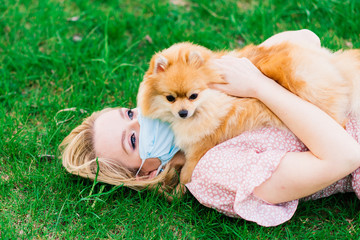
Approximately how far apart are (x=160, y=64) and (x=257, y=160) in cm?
84

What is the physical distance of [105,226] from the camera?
2672 millimetres

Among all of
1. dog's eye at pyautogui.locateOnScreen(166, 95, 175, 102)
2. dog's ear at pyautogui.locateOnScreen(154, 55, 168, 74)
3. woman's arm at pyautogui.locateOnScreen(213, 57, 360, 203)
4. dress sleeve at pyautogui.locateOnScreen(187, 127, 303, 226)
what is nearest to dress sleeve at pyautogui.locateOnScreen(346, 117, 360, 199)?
woman's arm at pyautogui.locateOnScreen(213, 57, 360, 203)

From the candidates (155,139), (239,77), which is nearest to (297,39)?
(239,77)

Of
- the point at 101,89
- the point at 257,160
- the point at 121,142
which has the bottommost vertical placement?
the point at 101,89

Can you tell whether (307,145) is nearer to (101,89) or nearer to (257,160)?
(257,160)

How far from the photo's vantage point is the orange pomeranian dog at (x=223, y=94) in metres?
2.40

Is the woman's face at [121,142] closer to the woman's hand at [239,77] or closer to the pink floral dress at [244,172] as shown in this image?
the pink floral dress at [244,172]

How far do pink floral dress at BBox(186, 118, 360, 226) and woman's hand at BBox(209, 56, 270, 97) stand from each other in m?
0.27

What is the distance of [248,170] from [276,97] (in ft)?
1.59

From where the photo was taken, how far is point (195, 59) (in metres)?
2.39

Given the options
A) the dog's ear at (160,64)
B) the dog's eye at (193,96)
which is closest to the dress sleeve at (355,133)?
the dog's eye at (193,96)

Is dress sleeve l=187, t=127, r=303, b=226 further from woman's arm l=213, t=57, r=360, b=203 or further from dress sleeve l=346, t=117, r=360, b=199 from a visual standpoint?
dress sleeve l=346, t=117, r=360, b=199

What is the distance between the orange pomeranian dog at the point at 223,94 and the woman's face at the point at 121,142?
26cm

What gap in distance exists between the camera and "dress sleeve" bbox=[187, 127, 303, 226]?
7.72ft
